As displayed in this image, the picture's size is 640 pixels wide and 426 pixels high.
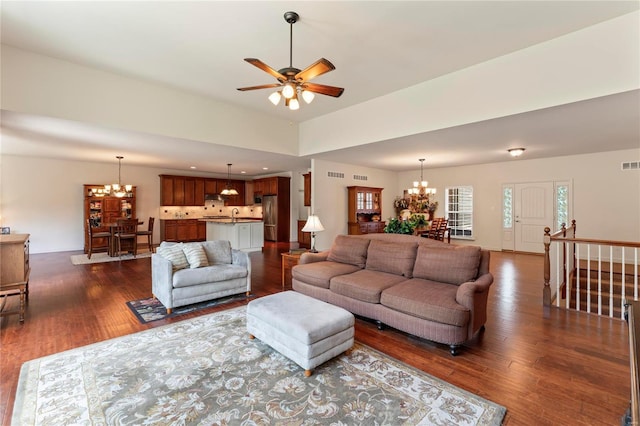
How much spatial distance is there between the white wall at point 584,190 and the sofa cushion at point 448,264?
606 cm

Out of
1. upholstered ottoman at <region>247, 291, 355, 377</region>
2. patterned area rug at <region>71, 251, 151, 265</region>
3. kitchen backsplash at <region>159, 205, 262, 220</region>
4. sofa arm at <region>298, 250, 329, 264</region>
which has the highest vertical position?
kitchen backsplash at <region>159, 205, 262, 220</region>

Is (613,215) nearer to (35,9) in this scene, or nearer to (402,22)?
(402,22)

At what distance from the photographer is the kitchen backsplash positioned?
415 inches

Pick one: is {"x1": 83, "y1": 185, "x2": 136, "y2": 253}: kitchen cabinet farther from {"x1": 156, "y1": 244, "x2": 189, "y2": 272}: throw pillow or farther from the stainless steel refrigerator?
{"x1": 156, "y1": 244, "x2": 189, "y2": 272}: throw pillow

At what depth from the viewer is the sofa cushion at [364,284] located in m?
3.30

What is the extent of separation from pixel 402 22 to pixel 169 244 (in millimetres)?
4272

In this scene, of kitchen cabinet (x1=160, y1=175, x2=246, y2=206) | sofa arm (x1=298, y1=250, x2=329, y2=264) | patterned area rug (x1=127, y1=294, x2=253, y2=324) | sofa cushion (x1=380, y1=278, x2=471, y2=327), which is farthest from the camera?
kitchen cabinet (x1=160, y1=175, x2=246, y2=206)

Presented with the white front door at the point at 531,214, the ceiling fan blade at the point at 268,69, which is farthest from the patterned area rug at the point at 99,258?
the white front door at the point at 531,214

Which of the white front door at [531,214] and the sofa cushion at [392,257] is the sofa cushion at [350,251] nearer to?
the sofa cushion at [392,257]

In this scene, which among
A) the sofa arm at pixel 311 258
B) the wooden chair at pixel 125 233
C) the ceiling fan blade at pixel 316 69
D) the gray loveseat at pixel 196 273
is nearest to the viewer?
the ceiling fan blade at pixel 316 69

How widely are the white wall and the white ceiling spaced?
4.93ft

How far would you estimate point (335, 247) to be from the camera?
4562 mm

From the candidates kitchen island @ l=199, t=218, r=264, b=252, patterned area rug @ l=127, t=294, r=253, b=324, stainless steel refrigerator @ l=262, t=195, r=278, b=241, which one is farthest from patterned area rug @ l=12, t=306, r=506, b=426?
stainless steel refrigerator @ l=262, t=195, r=278, b=241

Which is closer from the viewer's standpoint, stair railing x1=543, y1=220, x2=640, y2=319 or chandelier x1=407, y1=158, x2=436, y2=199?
stair railing x1=543, y1=220, x2=640, y2=319
